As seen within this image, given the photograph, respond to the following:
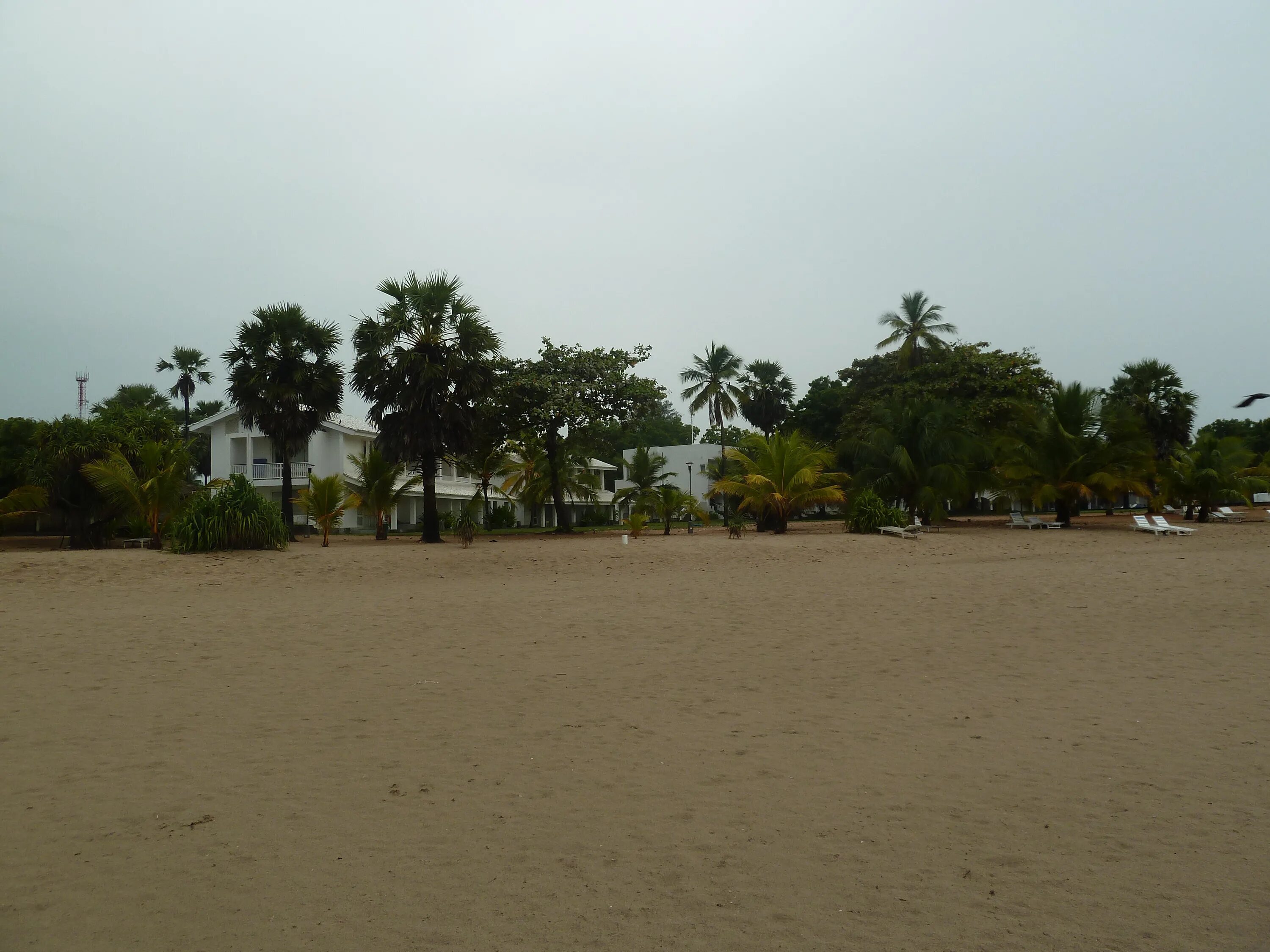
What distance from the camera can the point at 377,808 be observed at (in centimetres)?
518

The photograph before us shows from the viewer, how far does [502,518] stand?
41.2 metres

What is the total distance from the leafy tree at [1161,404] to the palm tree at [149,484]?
1587 inches

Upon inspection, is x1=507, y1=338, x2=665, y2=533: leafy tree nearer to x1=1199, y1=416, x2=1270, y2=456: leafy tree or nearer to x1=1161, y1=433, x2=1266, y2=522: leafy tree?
x1=1161, y1=433, x2=1266, y2=522: leafy tree

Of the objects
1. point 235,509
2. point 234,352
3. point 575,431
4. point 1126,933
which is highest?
point 234,352

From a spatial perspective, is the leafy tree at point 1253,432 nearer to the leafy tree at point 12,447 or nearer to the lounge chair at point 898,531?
the lounge chair at point 898,531

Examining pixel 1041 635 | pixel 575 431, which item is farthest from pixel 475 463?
pixel 1041 635

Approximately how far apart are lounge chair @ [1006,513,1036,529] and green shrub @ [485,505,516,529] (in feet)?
68.9

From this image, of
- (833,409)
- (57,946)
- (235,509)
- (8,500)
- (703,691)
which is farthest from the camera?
(833,409)

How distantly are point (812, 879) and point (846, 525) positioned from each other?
24453 millimetres

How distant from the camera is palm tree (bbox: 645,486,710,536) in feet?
99.1

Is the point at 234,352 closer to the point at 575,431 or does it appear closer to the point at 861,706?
the point at 575,431

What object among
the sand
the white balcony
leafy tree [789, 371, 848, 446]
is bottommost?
the sand

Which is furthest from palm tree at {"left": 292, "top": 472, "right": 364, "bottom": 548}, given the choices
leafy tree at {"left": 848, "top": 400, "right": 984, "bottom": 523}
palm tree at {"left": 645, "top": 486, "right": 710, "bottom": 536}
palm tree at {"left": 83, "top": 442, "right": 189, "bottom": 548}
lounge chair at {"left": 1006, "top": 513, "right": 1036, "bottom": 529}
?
lounge chair at {"left": 1006, "top": 513, "right": 1036, "bottom": 529}

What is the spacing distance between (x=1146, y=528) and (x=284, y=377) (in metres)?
27.0
